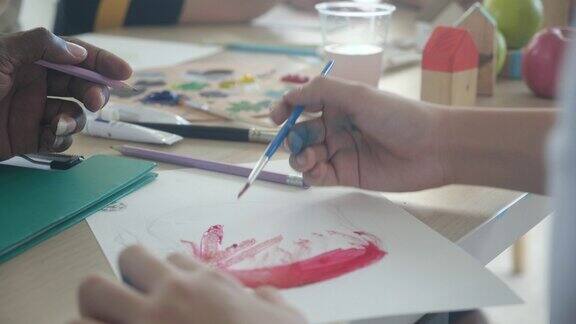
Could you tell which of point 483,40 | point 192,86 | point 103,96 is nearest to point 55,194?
point 103,96

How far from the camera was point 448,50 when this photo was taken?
985 millimetres

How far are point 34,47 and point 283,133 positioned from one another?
0.87ft

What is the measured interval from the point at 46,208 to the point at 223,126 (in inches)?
11.4

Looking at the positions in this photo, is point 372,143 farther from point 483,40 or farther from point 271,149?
point 483,40

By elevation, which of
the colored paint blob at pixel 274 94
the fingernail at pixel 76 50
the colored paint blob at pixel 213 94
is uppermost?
the fingernail at pixel 76 50

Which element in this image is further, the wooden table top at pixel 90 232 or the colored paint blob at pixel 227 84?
the colored paint blob at pixel 227 84

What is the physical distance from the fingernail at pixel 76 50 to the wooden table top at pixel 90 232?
12 centimetres

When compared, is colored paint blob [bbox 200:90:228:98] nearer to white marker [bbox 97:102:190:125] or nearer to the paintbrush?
white marker [bbox 97:102:190:125]

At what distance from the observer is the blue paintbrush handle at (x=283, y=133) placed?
0.74 m

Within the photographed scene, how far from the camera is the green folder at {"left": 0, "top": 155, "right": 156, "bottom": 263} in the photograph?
656mm

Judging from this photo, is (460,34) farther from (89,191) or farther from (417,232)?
(89,191)

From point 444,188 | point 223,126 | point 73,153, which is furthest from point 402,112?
point 73,153

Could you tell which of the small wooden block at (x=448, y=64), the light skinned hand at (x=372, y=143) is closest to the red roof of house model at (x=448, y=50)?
the small wooden block at (x=448, y=64)

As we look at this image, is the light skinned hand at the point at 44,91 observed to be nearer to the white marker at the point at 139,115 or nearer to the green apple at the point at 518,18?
the white marker at the point at 139,115
